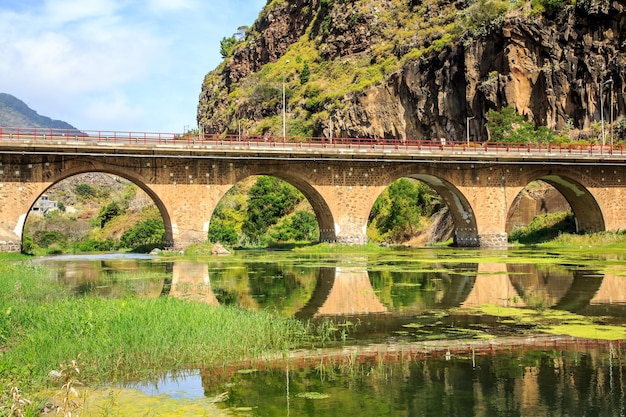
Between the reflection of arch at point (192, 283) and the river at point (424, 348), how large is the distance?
9 cm

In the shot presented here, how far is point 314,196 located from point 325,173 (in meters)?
1.94

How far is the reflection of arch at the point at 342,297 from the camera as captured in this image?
15.5 m

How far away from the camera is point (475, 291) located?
1873 cm

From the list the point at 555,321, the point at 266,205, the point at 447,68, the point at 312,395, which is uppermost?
the point at 447,68

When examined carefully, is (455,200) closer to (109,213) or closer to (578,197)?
(578,197)

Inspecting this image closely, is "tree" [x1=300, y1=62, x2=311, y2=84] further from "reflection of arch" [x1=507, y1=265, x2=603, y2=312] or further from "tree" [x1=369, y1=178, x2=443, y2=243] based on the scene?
"reflection of arch" [x1=507, y1=265, x2=603, y2=312]

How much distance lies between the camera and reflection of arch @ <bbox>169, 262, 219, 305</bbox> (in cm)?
1765

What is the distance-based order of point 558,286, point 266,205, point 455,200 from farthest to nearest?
1. point 266,205
2. point 455,200
3. point 558,286

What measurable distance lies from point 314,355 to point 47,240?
59395 mm

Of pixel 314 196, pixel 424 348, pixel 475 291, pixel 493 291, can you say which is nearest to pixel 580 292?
pixel 493 291

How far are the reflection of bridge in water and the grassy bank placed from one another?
263cm

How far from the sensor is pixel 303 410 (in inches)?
320

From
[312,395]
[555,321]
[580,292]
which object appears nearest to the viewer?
[312,395]

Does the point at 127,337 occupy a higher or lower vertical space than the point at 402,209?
lower
